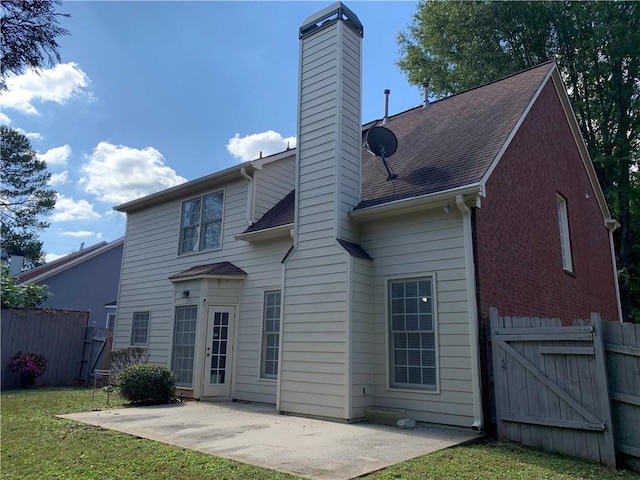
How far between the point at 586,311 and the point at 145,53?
12107mm

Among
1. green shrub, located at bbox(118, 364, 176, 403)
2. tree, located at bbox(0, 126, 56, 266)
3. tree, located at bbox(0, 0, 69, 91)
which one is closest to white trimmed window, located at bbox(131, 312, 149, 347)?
green shrub, located at bbox(118, 364, 176, 403)

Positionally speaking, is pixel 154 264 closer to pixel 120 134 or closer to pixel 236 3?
pixel 120 134

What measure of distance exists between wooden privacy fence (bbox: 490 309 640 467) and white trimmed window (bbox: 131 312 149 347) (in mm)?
10128

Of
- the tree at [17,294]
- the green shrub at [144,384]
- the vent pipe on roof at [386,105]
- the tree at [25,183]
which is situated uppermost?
the tree at [25,183]

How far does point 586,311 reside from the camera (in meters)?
11.5

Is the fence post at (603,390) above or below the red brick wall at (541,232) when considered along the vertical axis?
below

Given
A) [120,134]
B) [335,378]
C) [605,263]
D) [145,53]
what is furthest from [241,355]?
[605,263]

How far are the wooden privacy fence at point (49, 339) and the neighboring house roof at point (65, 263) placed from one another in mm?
7586

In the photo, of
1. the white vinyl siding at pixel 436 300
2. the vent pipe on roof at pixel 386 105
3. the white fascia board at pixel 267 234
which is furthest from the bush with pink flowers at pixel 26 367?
the vent pipe on roof at pixel 386 105

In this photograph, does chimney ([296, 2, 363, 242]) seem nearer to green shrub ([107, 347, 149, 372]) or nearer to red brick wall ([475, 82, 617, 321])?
red brick wall ([475, 82, 617, 321])

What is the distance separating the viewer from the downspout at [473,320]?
682cm

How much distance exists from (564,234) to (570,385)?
6.46 m

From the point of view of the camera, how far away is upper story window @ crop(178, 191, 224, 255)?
12.4 metres

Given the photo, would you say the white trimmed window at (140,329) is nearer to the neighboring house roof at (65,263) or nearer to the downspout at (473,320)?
the downspout at (473,320)
